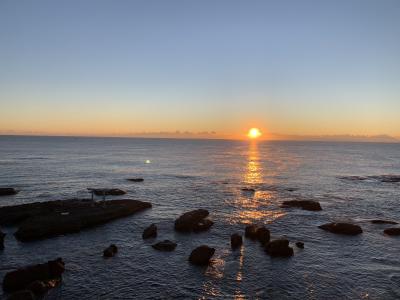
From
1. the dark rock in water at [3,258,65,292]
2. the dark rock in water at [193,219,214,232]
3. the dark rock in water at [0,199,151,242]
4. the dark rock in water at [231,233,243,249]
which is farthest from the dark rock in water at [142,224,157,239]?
the dark rock in water at [3,258,65,292]

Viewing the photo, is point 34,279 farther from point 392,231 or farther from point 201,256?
point 392,231

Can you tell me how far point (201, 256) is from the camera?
31.3 metres

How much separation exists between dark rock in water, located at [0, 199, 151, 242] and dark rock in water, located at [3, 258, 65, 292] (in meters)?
11.2

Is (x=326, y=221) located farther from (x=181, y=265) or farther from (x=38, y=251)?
(x=38, y=251)

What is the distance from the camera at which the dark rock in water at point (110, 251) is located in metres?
33.0

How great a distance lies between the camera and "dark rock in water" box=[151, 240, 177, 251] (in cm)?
3481

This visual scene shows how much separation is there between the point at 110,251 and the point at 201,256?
28.6 ft

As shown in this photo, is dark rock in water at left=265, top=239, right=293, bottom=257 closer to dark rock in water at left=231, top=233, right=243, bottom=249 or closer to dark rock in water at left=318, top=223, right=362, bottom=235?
dark rock in water at left=231, top=233, right=243, bottom=249

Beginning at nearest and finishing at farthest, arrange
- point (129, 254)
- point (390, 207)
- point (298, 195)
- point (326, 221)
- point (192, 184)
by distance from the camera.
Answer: point (129, 254) < point (326, 221) < point (390, 207) < point (298, 195) < point (192, 184)

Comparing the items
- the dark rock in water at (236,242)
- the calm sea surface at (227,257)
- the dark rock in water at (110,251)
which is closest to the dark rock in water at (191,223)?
the calm sea surface at (227,257)

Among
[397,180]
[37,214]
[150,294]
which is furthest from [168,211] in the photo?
[397,180]

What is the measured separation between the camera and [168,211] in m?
52.4

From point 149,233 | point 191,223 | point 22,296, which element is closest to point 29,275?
point 22,296

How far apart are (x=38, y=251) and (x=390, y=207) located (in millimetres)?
52715
